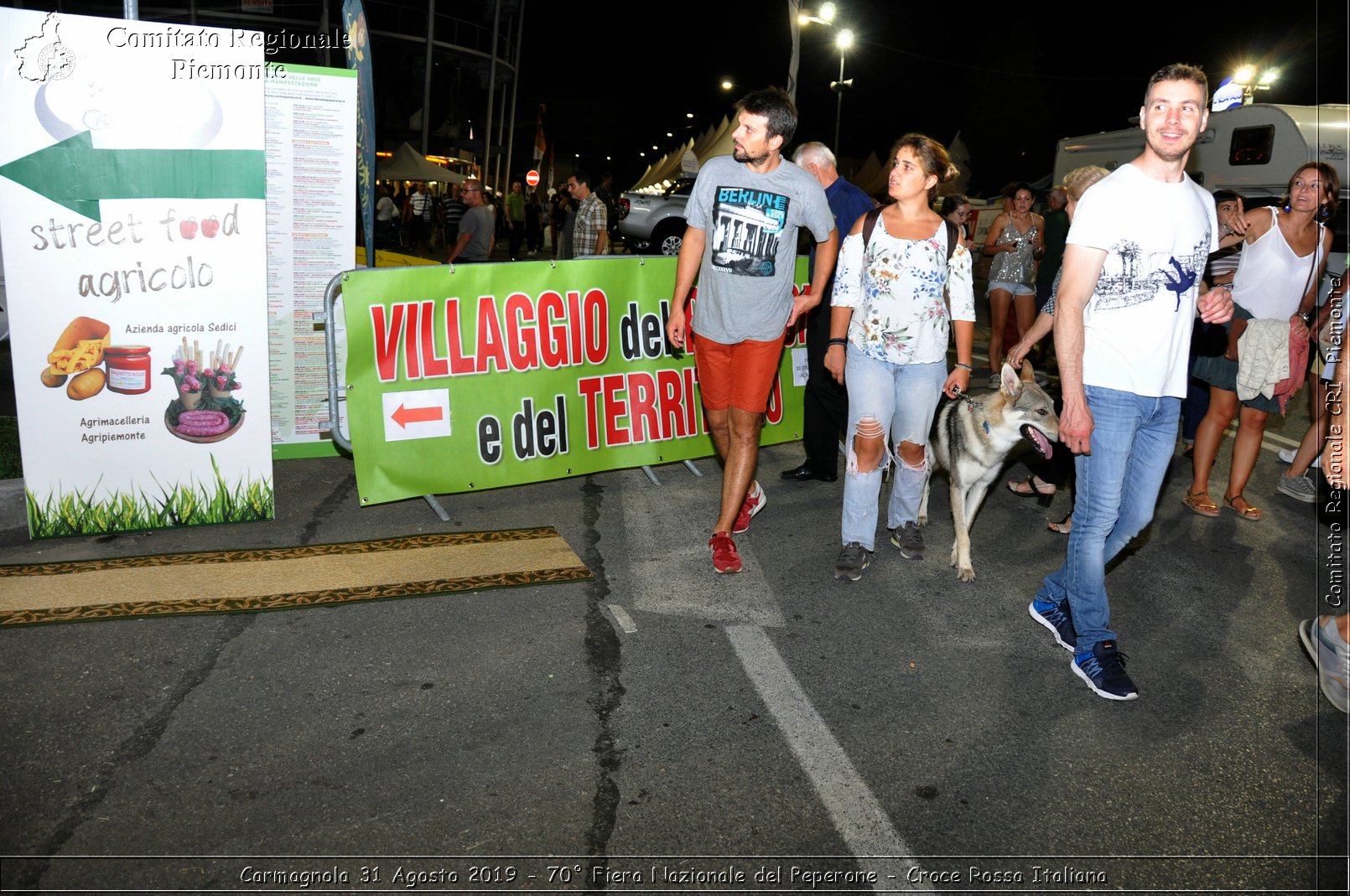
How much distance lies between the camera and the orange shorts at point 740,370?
500 centimetres

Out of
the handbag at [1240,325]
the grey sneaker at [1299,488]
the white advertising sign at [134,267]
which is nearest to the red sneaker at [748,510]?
the white advertising sign at [134,267]

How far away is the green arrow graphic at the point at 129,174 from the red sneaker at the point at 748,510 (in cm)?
311

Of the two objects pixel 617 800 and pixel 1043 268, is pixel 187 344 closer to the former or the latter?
pixel 617 800

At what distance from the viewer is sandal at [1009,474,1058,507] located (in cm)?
650

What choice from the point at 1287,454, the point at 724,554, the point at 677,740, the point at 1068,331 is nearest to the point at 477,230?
the point at 724,554

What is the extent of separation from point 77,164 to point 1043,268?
26.2 feet

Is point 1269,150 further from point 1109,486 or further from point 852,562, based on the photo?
point 1109,486

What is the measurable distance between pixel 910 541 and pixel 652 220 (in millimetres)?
16414

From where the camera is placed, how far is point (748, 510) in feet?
18.9

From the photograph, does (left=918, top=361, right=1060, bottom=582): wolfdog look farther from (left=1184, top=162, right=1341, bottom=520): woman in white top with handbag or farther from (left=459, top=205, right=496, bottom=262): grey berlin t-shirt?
(left=459, top=205, right=496, bottom=262): grey berlin t-shirt

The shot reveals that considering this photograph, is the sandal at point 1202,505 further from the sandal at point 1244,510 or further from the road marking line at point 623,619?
the road marking line at point 623,619

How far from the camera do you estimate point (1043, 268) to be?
9531mm

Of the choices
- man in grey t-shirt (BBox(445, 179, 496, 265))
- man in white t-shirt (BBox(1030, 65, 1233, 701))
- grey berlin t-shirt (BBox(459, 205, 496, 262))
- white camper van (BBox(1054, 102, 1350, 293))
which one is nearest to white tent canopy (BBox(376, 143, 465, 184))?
man in grey t-shirt (BBox(445, 179, 496, 265))

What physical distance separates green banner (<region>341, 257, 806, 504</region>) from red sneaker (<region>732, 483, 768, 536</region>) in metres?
0.90
